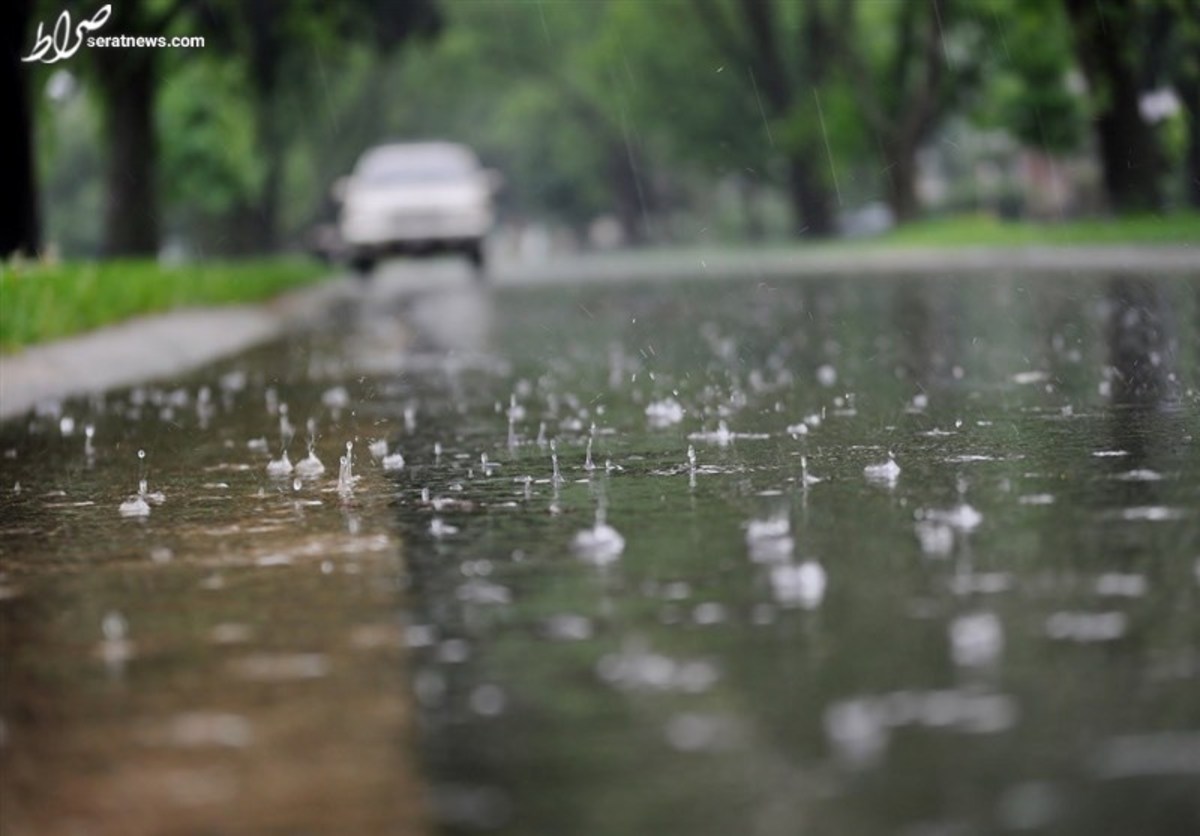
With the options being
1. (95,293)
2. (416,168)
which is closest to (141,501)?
(95,293)

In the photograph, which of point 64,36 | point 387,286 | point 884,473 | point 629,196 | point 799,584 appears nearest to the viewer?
point 799,584

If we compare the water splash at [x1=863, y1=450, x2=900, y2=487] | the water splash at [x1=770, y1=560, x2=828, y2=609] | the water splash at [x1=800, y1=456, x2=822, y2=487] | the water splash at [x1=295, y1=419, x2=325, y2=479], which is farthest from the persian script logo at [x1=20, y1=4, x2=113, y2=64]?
the water splash at [x1=770, y1=560, x2=828, y2=609]

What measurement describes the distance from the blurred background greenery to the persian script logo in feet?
0.72

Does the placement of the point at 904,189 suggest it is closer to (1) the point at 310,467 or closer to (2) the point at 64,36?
(2) the point at 64,36

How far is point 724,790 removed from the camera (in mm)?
4168

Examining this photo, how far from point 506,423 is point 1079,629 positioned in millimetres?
6936

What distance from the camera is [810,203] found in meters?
69.1

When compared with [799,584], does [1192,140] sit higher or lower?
Answer: higher

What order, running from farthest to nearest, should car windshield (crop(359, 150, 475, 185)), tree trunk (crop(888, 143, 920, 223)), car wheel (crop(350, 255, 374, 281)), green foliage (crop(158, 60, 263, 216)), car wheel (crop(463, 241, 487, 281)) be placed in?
tree trunk (crop(888, 143, 920, 223)) → green foliage (crop(158, 60, 263, 216)) → car wheel (crop(350, 255, 374, 281)) → car wheel (crop(463, 241, 487, 281)) → car windshield (crop(359, 150, 475, 185))

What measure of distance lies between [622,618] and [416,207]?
36163mm

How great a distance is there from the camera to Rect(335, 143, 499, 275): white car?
41.7m

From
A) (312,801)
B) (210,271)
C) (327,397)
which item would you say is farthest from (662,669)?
(210,271)

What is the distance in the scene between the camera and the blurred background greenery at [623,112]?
33.9m

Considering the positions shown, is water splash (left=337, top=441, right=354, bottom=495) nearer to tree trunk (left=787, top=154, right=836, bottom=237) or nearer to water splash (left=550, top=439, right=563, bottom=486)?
water splash (left=550, top=439, right=563, bottom=486)
